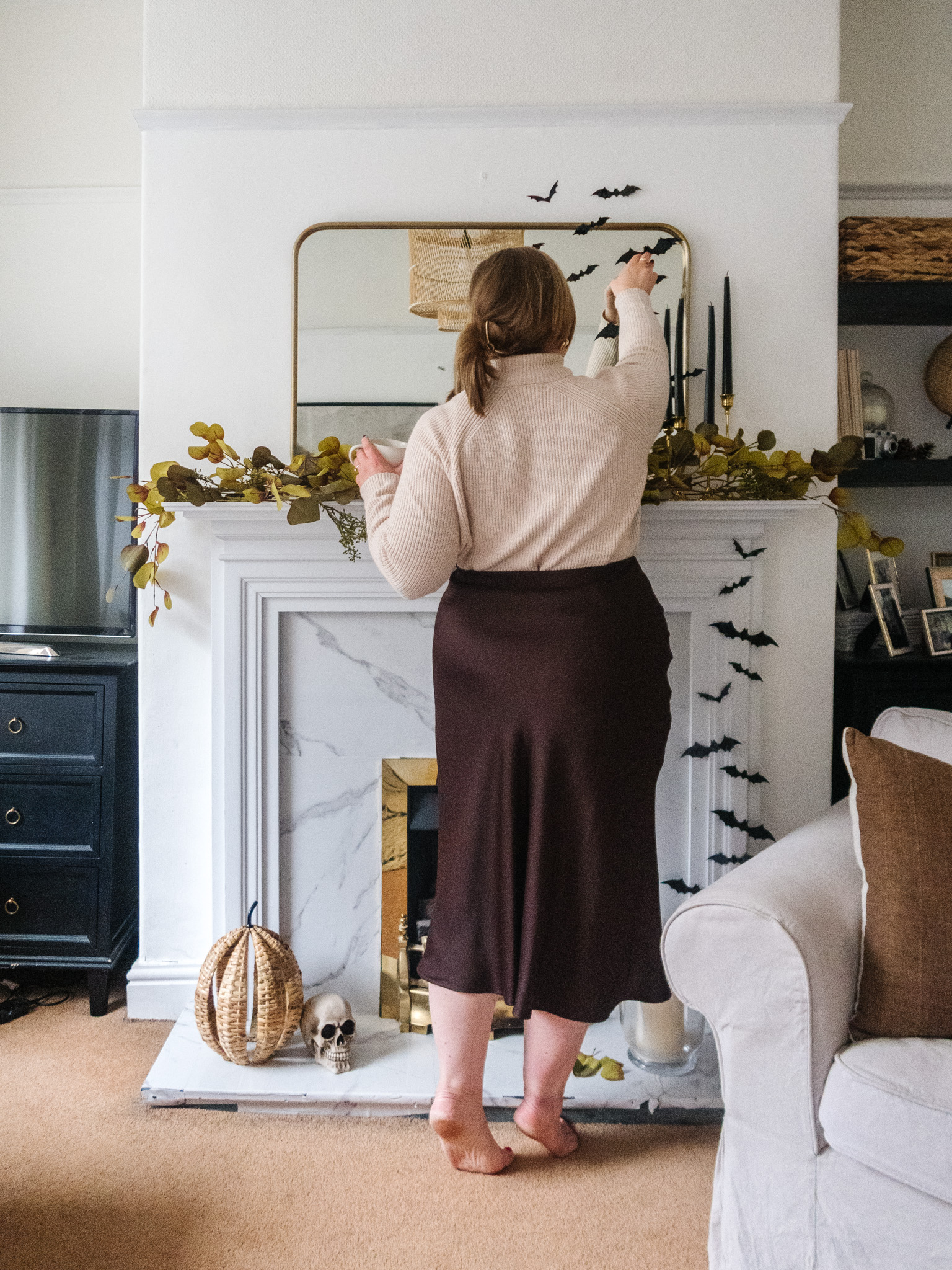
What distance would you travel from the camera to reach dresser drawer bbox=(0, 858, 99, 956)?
85.3 inches

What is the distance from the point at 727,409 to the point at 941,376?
79 centimetres

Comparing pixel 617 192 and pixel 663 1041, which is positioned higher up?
pixel 617 192

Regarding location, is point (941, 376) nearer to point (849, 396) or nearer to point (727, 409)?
point (849, 396)

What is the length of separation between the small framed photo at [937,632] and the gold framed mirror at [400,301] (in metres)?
0.95

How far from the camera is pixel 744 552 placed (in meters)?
2.02

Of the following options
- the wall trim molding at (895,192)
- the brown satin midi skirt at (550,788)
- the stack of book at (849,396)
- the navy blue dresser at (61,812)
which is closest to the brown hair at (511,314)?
the brown satin midi skirt at (550,788)

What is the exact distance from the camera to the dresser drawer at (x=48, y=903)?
217 cm

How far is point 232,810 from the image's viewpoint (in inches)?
80.7

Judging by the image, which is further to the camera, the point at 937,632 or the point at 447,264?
the point at 937,632

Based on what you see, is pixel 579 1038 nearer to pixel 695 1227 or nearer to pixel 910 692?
pixel 695 1227

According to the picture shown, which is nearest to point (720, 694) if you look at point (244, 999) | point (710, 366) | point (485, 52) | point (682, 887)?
point (682, 887)

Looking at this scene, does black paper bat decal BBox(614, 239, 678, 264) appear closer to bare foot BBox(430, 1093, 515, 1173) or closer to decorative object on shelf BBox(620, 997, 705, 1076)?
decorative object on shelf BBox(620, 997, 705, 1076)

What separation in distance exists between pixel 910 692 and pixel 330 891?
4.81ft

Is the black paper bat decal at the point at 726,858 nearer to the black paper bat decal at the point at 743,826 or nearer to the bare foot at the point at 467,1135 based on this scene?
the black paper bat decal at the point at 743,826
